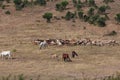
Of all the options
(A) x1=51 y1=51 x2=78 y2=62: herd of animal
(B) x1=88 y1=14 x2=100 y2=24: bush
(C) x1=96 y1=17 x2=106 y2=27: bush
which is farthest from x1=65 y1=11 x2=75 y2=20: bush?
(A) x1=51 y1=51 x2=78 y2=62: herd of animal

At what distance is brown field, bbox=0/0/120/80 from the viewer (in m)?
29.8

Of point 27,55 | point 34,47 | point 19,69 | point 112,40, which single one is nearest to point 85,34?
point 112,40

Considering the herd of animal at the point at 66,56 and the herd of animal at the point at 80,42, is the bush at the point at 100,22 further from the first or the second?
the herd of animal at the point at 66,56

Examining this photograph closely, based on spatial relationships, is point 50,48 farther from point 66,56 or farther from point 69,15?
point 69,15

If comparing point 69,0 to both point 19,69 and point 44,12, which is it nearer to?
point 44,12

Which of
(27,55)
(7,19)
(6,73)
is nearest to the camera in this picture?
(6,73)

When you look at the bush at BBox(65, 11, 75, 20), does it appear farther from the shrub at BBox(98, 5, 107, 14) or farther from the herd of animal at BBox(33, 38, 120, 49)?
the herd of animal at BBox(33, 38, 120, 49)

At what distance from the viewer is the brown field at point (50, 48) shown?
29797 mm

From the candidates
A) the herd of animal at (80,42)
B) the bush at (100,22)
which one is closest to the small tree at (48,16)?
the bush at (100,22)

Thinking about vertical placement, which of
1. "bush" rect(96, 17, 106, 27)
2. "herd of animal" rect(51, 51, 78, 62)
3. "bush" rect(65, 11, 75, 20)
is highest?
"herd of animal" rect(51, 51, 78, 62)

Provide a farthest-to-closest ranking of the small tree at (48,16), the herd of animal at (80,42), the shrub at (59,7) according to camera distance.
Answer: the shrub at (59,7)
the small tree at (48,16)
the herd of animal at (80,42)

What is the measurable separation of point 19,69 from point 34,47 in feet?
30.5

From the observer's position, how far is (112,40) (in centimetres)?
4175

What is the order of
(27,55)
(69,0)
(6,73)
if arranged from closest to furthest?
(6,73) → (27,55) → (69,0)
